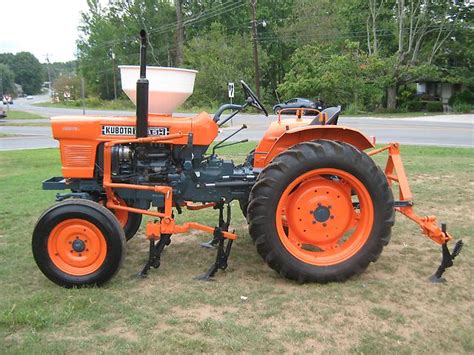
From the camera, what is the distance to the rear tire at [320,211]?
153 inches

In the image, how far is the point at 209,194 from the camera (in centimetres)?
431

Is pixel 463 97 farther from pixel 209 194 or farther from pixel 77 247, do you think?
pixel 77 247

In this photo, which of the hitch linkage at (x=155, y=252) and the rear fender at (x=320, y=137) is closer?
the hitch linkage at (x=155, y=252)

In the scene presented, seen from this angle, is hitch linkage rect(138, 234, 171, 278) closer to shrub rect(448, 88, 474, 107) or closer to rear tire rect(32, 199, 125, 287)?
rear tire rect(32, 199, 125, 287)

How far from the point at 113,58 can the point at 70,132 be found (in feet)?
179

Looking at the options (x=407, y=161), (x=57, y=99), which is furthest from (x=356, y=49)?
(x=57, y=99)

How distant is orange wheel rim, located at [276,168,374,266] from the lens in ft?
13.2

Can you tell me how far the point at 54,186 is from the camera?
14.5 feet

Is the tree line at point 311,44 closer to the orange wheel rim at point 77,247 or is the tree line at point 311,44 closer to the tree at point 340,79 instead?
the tree at point 340,79

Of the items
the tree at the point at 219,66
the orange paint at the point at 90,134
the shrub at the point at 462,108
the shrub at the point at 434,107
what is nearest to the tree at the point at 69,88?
the tree at the point at 219,66

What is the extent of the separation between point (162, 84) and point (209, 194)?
39.1 inches

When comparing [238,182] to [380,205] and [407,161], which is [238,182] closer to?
[380,205]

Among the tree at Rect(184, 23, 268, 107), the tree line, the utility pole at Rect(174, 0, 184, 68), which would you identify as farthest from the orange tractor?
the utility pole at Rect(174, 0, 184, 68)

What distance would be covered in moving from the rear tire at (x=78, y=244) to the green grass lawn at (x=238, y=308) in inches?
5.1
